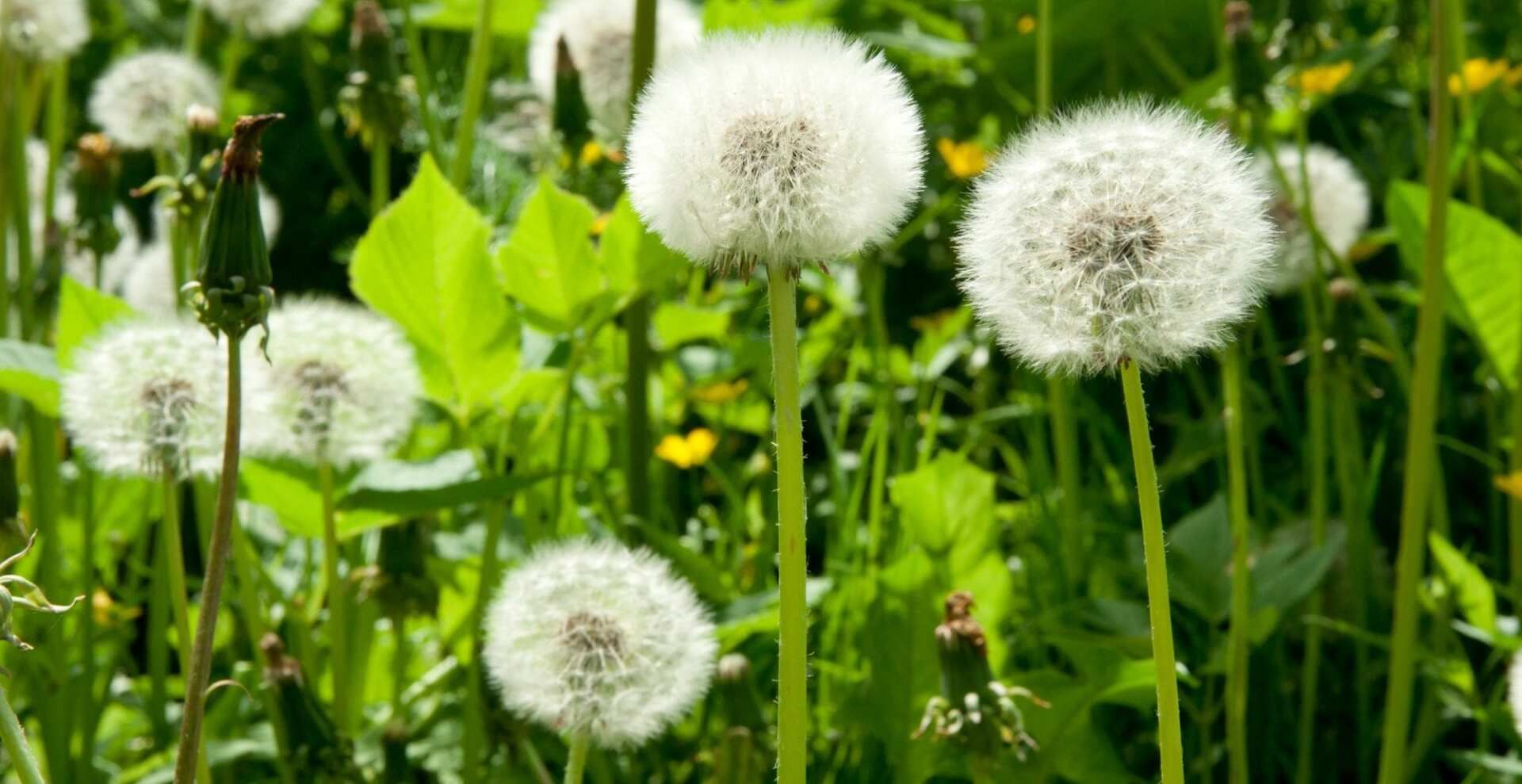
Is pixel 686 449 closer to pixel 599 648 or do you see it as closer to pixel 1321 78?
pixel 599 648

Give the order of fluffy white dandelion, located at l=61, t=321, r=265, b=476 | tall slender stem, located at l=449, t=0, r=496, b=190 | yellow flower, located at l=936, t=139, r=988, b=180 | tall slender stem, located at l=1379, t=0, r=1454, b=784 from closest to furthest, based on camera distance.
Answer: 1. tall slender stem, located at l=1379, t=0, r=1454, b=784
2. fluffy white dandelion, located at l=61, t=321, r=265, b=476
3. tall slender stem, located at l=449, t=0, r=496, b=190
4. yellow flower, located at l=936, t=139, r=988, b=180

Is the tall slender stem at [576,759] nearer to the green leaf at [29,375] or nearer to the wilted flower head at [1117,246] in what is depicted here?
the wilted flower head at [1117,246]

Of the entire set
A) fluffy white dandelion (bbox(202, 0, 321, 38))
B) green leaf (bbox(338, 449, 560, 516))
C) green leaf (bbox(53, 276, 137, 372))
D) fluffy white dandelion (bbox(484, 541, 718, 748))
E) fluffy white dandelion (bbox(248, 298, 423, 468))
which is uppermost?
fluffy white dandelion (bbox(202, 0, 321, 38))

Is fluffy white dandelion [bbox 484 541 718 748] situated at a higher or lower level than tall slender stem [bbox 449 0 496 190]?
lower

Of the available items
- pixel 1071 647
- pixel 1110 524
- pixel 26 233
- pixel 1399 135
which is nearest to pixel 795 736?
pixel 1071 647

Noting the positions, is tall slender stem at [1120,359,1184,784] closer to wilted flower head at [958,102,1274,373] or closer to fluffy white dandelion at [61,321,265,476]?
wilted flower head at [958,102,1274,373]

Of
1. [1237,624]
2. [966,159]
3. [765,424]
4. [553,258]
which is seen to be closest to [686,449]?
[765,424]

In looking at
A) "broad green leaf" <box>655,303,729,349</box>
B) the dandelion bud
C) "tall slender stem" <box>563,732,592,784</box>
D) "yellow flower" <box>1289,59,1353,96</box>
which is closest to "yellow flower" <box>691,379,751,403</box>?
"broad green leaf" <box>655,303,729,349</box>
